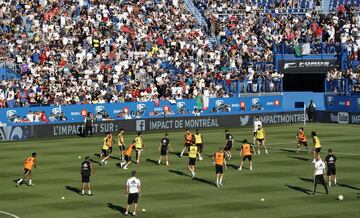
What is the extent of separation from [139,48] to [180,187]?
121ft

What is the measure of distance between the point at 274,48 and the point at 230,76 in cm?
607

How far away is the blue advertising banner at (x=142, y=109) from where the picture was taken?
68.2m

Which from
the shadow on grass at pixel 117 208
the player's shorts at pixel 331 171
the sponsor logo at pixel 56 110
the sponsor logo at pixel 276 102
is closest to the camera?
the shadow on grass at pixel 117 208

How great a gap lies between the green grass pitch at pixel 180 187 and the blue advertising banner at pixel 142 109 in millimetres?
5991

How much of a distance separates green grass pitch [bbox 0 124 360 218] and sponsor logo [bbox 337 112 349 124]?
15809 mm

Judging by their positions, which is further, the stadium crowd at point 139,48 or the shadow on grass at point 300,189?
the stadium crowd at point 139,48

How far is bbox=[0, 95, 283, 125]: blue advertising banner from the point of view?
68.2 m

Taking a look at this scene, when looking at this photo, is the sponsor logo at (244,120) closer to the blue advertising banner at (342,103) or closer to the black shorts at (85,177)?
the blue advertising banner at (342,103)

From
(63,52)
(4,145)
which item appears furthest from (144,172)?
(63,52)

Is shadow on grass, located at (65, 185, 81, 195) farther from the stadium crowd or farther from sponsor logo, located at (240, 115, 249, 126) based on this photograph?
sponsor logo, located at (240, 115, 249, 126)

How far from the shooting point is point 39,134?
67.2m

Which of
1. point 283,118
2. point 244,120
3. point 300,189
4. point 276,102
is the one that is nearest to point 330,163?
point 300,189

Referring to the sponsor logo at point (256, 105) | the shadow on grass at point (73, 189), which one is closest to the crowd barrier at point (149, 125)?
the sponsor logo at point (256, 105)

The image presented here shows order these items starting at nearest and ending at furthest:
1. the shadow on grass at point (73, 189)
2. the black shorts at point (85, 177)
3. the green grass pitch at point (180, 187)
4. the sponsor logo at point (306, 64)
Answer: the green grass pitch at point (180, 187), the black shorts at point (85, 177), the shadow on grass at point (73, 189), the sponsor logo at point (306, 64)
